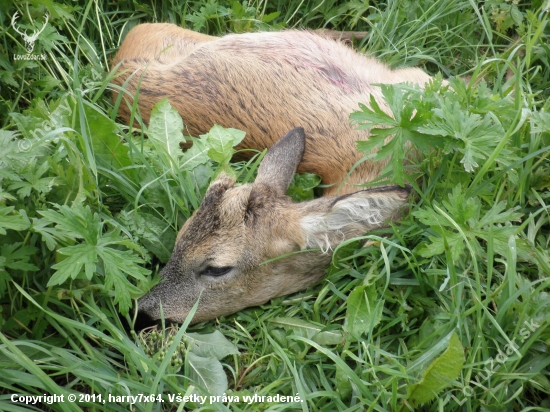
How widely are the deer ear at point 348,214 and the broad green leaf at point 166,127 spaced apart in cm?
109

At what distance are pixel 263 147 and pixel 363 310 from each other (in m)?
1.65

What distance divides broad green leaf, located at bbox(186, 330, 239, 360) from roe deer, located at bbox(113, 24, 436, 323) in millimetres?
206

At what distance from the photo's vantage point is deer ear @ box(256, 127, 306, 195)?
4.15 m

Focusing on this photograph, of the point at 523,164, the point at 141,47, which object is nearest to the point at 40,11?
the point at 141,47

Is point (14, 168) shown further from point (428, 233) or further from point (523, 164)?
point (523, 164)

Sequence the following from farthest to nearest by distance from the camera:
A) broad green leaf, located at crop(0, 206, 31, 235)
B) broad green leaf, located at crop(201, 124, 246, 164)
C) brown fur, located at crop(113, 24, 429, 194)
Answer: brown fur, located at crop(113, 24, 429, 194) → broad green leaf, located at crop(201, 124, 246, 164) → broad green leaf, located at crop(0, 206, 31, 235)

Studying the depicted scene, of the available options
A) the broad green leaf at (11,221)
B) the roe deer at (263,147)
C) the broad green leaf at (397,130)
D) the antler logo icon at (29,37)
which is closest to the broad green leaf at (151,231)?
the roe deer at (263,147)

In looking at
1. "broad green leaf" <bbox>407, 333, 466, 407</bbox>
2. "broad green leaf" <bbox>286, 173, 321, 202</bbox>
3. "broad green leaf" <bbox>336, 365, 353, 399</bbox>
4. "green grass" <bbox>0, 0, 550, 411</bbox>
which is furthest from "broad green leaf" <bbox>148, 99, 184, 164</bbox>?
"broad green leaf" <bbox>407, 333, 466, 407</bbox>

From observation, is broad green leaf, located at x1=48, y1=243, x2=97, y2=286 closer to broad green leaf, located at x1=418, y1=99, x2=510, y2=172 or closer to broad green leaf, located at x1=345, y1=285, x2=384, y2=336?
broad green leaf, located at x1=345, y1=285, x2=384, y2=336

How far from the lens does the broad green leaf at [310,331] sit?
362cm

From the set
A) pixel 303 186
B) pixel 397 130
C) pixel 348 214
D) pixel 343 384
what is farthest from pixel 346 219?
pixel 343 384

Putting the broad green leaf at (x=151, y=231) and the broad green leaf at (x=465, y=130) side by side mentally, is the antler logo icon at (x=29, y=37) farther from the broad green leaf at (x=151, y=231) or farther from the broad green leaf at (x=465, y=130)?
the broad green leaf at (x=465, y=130)

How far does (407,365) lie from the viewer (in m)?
3.31

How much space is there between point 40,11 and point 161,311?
259 centimetres
